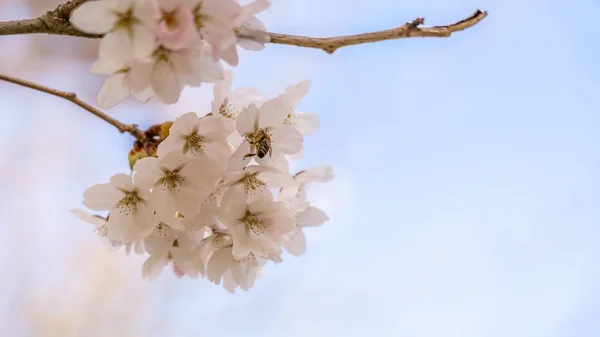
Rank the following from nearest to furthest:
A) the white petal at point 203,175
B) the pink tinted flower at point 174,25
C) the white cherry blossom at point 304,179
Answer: the pink tinted flower at point 174,25
the white petal at point 203,175
the white cherry blossom at point 304,179

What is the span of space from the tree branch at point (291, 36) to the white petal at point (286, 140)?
11 centimetres

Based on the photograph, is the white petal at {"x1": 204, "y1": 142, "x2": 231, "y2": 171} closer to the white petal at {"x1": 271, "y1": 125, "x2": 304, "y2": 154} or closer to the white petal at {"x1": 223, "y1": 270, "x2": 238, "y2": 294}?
the white petal at {"x1": 271, "y1": 125, "x2": 304, "y2": 154}

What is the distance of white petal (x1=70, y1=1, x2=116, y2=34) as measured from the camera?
0.39m

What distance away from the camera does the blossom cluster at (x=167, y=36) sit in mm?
375

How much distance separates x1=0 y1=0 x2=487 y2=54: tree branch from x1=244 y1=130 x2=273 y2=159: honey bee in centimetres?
11

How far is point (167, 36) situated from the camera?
368mm

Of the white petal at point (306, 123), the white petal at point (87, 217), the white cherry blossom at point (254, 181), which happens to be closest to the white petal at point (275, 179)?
the white cherry blossom at point (254, 181)

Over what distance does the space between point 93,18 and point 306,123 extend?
0.99 feet

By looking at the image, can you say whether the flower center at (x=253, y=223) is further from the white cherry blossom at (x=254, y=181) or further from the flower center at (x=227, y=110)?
the flower center at (x=227, y=110)

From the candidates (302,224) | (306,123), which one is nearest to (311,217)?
(302,224)

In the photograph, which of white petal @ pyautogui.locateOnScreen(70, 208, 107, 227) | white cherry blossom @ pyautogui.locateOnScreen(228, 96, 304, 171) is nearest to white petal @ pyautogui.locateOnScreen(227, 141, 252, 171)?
white cherry blossom @ pyautogui.locateOnScreen(228, 96, 304, 171)

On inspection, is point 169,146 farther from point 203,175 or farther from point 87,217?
point 87,217

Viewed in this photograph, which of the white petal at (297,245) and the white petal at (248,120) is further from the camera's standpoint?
the white petal at (297,245)

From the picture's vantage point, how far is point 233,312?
1.38 metres
